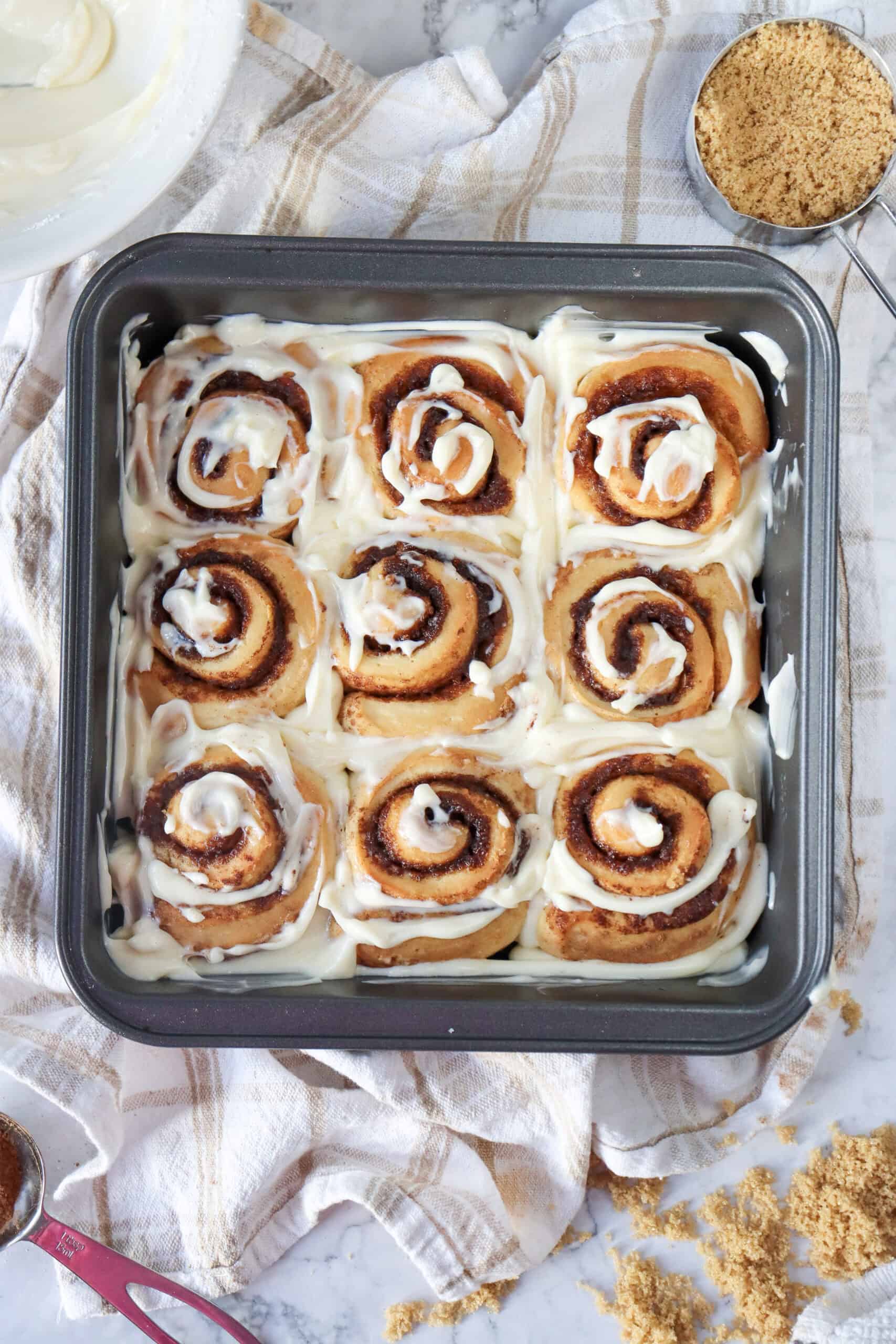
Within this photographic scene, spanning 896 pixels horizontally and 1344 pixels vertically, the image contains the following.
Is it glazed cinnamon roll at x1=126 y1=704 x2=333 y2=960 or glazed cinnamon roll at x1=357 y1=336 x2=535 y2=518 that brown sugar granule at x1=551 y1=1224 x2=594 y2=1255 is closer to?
glazed cinnamon roll at x1=126 y1=704 x2=333 y2=960

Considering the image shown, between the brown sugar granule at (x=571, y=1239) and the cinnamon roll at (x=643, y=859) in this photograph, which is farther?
the brown sugar granule at (x=571, y=1239)

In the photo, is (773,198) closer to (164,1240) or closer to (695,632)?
(695,632)

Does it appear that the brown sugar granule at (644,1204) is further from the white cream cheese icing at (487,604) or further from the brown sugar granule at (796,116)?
the brown sugar granule at (796,116)

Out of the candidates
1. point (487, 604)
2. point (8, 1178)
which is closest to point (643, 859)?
point (487, 604)

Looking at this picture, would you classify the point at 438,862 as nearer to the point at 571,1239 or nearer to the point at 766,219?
the point at 571,1239

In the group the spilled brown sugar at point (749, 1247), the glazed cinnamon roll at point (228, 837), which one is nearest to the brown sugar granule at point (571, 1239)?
the spilled brown sugar at point (749, 1247)
